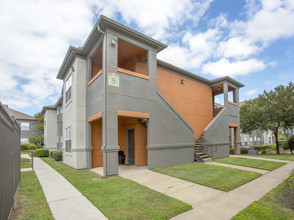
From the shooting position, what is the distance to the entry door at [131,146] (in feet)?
40.8

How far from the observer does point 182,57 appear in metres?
20.2

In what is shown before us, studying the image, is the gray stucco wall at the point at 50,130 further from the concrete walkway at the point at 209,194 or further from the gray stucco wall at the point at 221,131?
the concrete walkway at the point at 209,194

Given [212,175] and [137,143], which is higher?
[137,143]

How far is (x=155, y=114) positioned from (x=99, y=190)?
5.66m

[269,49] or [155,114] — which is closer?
[155,114]

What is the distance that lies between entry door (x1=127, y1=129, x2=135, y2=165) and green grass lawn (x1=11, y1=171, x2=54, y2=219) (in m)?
6.19

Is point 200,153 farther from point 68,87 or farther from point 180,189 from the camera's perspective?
point 68,87

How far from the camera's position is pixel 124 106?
9695 mm

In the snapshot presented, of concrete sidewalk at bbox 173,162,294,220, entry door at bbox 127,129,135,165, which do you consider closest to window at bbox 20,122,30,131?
entry door at bbox 127,129,135,165

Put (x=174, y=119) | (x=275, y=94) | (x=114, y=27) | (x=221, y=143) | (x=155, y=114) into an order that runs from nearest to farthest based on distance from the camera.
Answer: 1. (x=114, y=27)
2. (x=155, y=114)
3. (x=174, y=119)
4. (x=221, y=143)
5. (x=275, y=94)

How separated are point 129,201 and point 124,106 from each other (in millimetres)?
5264

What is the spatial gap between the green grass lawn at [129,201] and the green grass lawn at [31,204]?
120cm

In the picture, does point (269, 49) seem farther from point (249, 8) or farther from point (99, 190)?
point (99, 190)

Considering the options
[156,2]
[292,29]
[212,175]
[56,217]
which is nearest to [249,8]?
[292,29]
